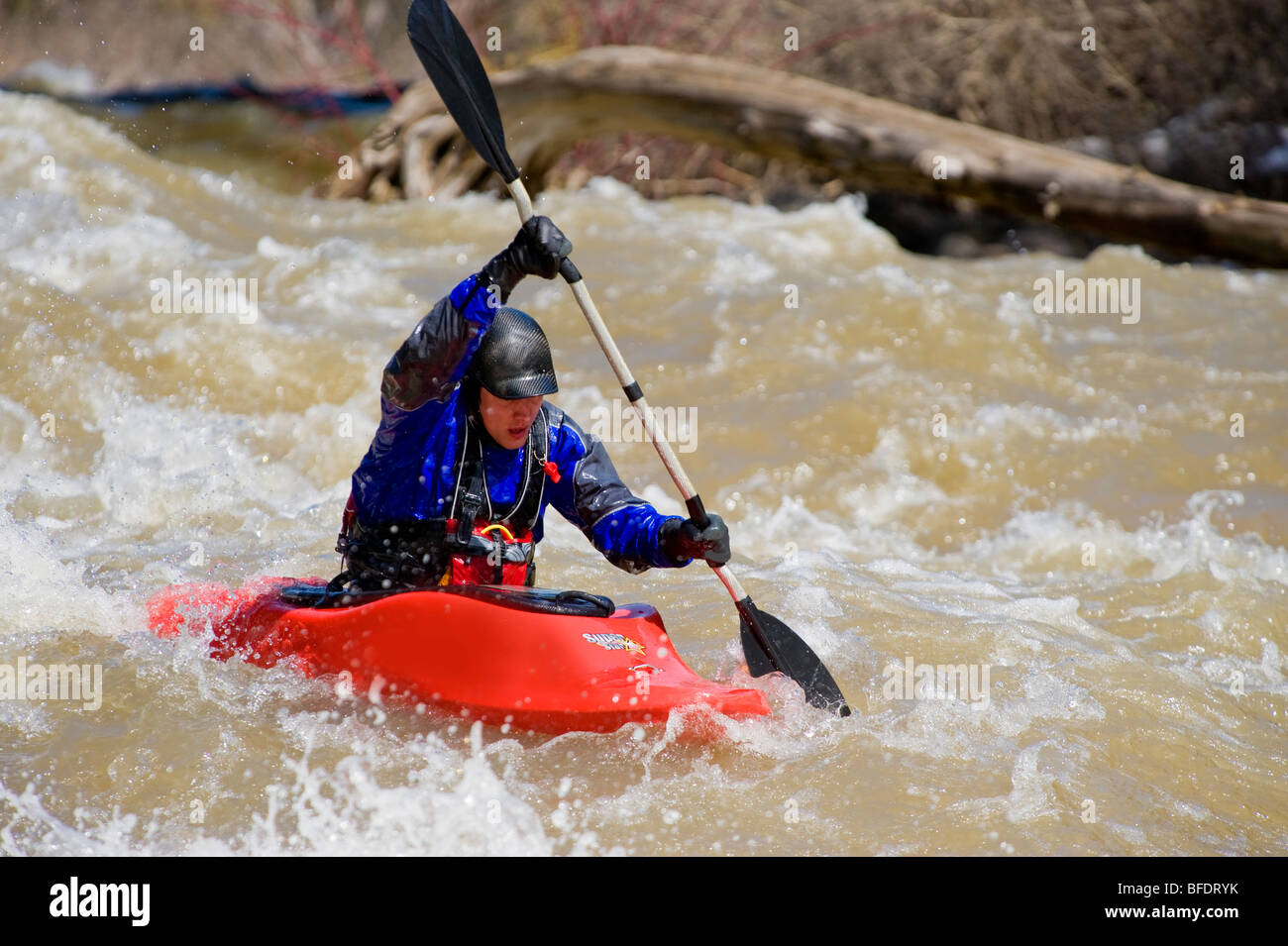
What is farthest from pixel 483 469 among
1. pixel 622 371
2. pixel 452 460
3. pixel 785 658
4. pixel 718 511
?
pixel 718 511

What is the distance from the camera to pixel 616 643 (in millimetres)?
3160

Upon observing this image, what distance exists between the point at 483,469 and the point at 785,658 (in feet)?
3.32

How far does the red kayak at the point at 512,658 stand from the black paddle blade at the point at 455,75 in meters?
1.25

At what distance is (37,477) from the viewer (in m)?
4.96

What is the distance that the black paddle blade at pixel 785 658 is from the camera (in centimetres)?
332

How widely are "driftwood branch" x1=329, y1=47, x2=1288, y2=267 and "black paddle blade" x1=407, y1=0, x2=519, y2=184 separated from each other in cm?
499

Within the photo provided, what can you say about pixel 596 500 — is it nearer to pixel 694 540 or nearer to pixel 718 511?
pixel 694 540

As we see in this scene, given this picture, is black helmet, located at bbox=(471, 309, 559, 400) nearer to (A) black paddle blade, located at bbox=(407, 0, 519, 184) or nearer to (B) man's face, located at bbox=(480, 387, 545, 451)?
(B) man's face, located at bbox=(480, 387, 545, 451)

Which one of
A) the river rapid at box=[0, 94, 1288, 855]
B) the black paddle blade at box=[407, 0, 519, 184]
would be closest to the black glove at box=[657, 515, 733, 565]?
the river rapid at box=[0, 94, 1288, 855]

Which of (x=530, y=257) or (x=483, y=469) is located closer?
(x=530, y=257)

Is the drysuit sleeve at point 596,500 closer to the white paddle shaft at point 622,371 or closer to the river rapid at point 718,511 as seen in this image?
the white paddle shaft at point 622,371

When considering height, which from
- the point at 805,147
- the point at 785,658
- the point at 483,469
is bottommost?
the point at 785,658

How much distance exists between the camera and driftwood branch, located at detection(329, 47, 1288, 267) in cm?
743
